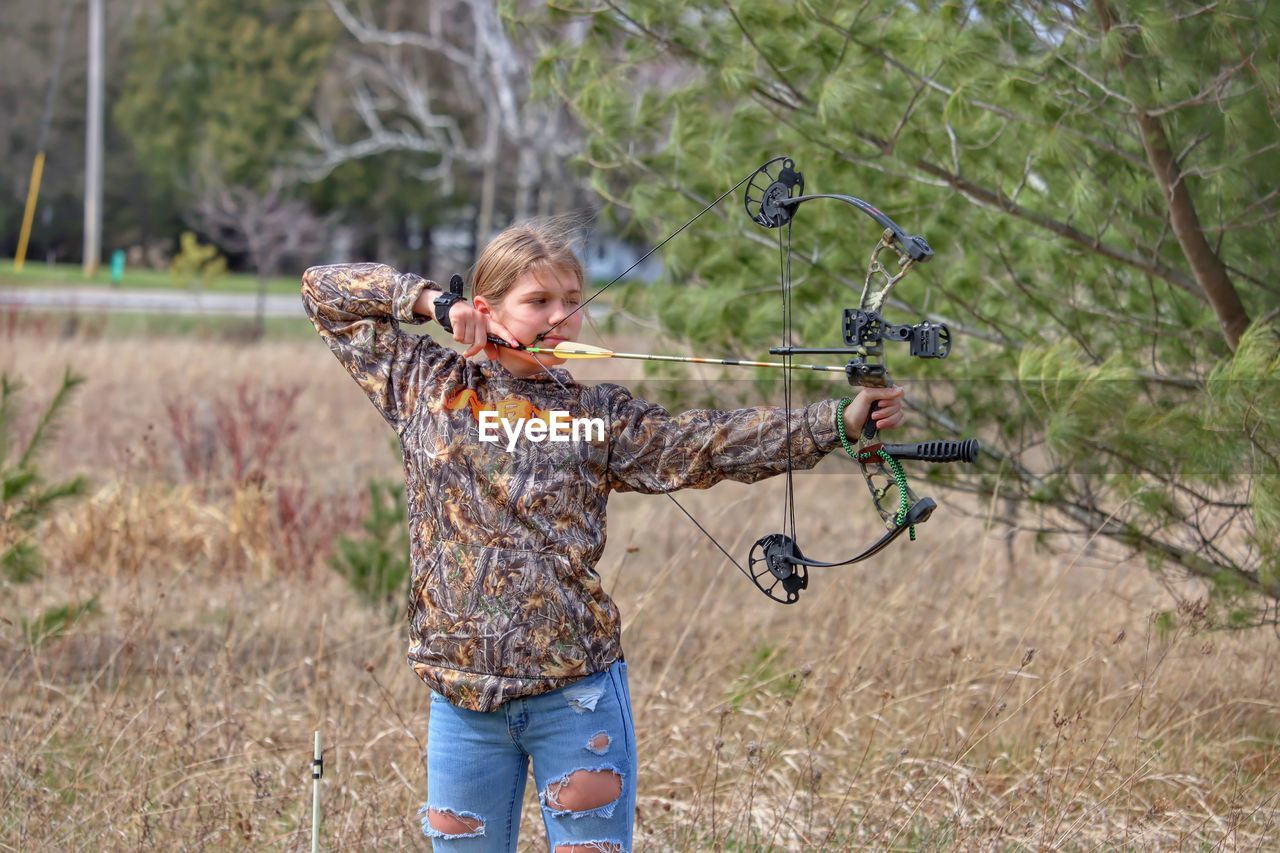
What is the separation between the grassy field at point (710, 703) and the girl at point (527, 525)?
76 centimetres

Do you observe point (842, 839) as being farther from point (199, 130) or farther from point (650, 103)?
point (199, 130)

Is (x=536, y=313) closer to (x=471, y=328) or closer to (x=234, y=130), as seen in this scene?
(x=471, y=328)

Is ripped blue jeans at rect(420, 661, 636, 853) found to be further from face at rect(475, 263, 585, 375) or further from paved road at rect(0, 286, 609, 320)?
paved road at rect(0, 286, 609, 320)

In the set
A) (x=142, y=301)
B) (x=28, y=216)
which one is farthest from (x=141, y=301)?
(x=28, y=216)

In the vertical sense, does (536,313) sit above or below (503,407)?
above

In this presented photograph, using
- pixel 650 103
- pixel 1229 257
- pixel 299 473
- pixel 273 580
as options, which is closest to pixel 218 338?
pixel 299 473

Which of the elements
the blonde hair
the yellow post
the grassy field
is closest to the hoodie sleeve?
the blonde hair

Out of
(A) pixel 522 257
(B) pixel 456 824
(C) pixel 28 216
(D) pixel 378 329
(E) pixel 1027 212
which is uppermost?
(C) pixel 28 216

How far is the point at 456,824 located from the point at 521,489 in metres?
0.56

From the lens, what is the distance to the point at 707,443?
2.46 meters

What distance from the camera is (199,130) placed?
29891 mm

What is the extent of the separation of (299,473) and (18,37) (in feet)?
84.6

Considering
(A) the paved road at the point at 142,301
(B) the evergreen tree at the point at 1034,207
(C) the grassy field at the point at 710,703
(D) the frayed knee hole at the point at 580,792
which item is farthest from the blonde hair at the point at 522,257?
(A) the paved road at the point at 142,301

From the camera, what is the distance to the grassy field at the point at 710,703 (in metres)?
3.32
